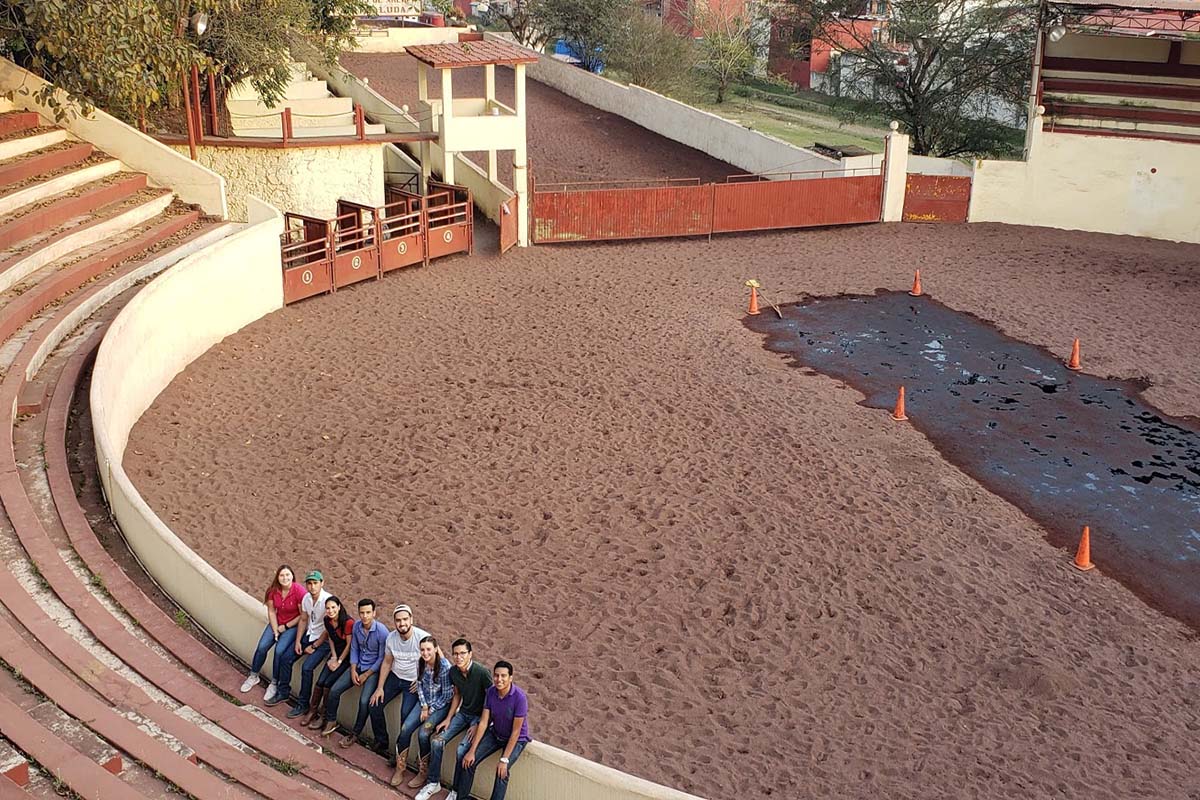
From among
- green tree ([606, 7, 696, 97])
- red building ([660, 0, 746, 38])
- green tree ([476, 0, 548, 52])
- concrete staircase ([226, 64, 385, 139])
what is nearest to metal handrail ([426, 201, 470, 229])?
concrete staircase ([226, 64, 385, 139])

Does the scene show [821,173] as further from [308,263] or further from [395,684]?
[395,684]

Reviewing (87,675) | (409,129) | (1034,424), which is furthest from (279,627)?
(409,129)

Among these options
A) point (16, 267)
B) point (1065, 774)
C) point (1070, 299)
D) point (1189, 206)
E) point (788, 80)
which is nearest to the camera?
point (1065, 774)

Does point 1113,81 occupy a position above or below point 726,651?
above

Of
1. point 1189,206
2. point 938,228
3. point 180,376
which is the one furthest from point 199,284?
point 1189,206

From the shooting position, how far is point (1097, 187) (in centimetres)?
2912

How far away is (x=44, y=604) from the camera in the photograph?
10664 mm

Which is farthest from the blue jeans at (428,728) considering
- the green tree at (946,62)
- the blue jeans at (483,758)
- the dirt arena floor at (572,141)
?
the green tree at (946,62)

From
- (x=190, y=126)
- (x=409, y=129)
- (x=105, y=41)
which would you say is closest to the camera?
(x=105, y=41)

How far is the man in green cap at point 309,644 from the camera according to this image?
10086 millimetres

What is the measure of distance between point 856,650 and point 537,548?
372 cm

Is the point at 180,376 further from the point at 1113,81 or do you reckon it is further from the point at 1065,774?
the point at 1113,81

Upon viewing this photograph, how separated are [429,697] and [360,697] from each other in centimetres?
73

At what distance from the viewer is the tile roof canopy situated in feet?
88.0
